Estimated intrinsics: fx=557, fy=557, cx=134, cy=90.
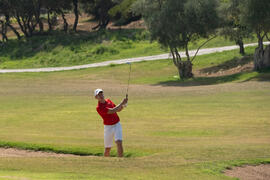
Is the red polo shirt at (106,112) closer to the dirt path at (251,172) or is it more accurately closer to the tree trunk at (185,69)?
the dirt path at (251,172)

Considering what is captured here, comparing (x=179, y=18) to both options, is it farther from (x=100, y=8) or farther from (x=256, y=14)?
(x=100, y=8)

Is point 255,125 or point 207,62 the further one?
point 207,62

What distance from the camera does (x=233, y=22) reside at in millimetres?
53688

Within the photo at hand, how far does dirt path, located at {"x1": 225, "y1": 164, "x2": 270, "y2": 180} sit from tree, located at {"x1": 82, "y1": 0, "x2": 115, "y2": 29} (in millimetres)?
77891

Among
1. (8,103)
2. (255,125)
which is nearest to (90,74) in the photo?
(8,103)

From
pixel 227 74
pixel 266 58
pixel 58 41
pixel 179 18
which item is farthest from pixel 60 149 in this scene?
pixel 58 41

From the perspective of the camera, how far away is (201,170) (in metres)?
13.7

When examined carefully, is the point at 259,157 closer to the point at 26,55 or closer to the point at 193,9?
the point at 193,9

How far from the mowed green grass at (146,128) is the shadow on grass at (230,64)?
19.9 ft

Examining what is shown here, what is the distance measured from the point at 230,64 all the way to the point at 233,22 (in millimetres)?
6365

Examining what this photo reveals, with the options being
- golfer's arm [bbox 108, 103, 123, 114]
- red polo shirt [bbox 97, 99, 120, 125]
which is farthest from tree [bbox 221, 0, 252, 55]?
golfer's arm [bbox 108, 103, 123, 114]

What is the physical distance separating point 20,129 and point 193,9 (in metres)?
29.7

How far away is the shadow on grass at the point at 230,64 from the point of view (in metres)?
57.7

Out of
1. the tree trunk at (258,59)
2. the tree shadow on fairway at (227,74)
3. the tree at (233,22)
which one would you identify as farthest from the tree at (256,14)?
the tree shadow on fairway at (227,74)
